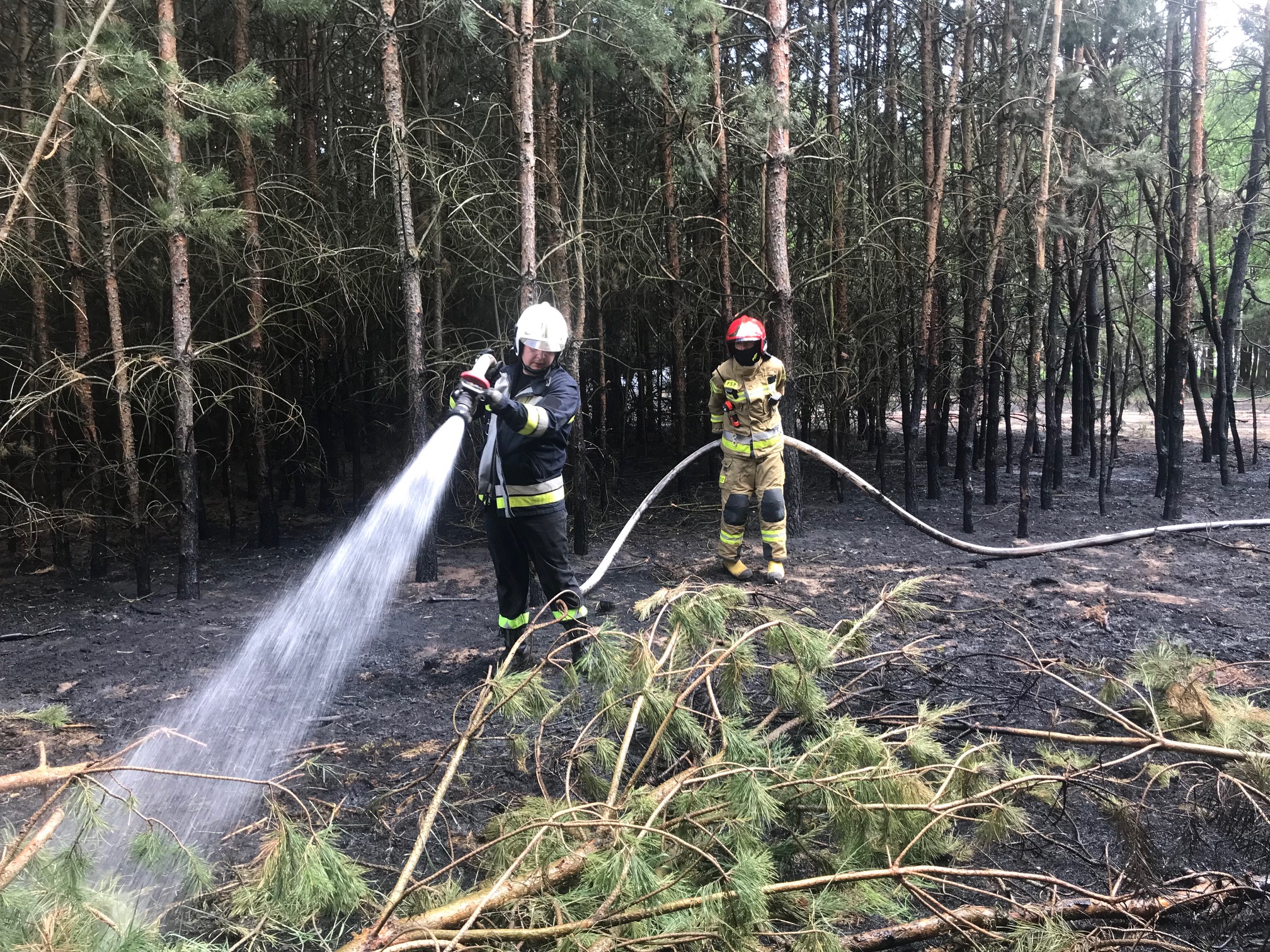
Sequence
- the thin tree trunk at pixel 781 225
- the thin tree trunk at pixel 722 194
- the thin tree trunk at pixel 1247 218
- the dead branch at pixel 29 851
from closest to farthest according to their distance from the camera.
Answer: the dead branch at pixel 29 851 → the thin tree trunk at pixel 781 225 → the thin tree trunk at pixel 722 194 → the thin tree trunk at pixel 1247 218

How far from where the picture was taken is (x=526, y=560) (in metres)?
5.18

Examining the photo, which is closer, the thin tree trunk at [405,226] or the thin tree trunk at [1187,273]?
the thin tree trunk at [405,226]

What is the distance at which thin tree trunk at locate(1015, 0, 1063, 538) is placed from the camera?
7809mm

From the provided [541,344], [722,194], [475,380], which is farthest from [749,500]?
[722,194]

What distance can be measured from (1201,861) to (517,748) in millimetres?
2667

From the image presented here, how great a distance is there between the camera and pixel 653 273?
1033 cm

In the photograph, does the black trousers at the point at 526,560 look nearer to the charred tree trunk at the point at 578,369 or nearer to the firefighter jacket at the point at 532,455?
the firefighter jacket at the point at 532,455

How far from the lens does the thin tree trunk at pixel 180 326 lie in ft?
20.4

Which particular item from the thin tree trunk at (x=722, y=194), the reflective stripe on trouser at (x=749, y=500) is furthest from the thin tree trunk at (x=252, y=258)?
the thin tree trunk at (x=722, y=194)

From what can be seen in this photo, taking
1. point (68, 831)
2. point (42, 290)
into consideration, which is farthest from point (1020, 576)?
point (42, 290)

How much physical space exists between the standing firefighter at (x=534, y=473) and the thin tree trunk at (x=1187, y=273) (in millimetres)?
7223

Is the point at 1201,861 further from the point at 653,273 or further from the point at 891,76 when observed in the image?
the point at 891,76

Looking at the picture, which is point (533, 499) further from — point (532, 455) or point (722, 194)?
point (722, 194)

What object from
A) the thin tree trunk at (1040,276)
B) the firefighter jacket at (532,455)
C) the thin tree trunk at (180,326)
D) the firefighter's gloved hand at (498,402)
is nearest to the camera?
the firefighter's gloved hand at (498,402)
